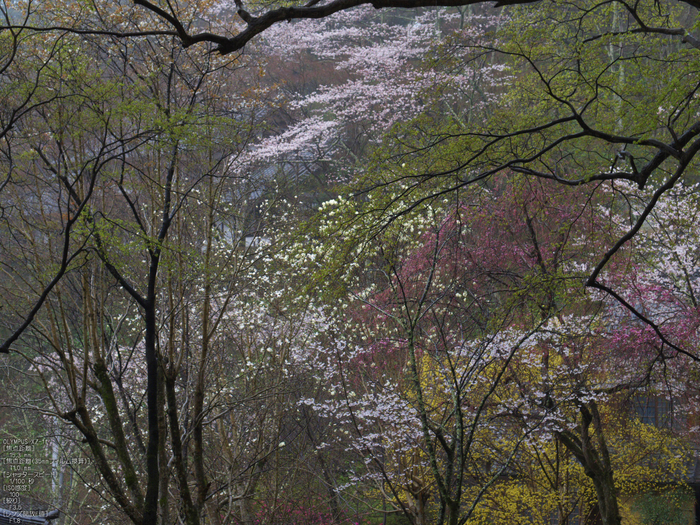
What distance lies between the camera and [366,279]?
1118 cm

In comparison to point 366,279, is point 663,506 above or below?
below

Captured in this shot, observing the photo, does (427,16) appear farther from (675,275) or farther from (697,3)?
(697,3)

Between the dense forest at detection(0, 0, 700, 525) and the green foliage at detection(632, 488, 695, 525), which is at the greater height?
the dense forest at detection(0, 0, 700, 525)

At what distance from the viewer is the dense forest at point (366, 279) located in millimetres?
4402

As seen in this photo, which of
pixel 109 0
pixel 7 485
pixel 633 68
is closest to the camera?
pixel 633 68

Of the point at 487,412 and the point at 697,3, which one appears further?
the point at 487,412

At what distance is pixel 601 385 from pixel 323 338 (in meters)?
4.61

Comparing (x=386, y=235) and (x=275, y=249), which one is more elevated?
(x=275, y=249)

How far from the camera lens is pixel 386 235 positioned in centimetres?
546

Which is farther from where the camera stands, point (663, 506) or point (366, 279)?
point (366, 279)

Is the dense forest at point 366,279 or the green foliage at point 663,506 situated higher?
the dense forest at point 366,279

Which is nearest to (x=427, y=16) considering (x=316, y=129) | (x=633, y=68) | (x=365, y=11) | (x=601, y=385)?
(x=365, y=11)

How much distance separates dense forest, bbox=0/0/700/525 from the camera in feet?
14.4

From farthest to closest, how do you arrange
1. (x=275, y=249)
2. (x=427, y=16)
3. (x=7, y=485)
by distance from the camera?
(x=427, y=16) → (x=7, y=485) → (x=275, y=249)
